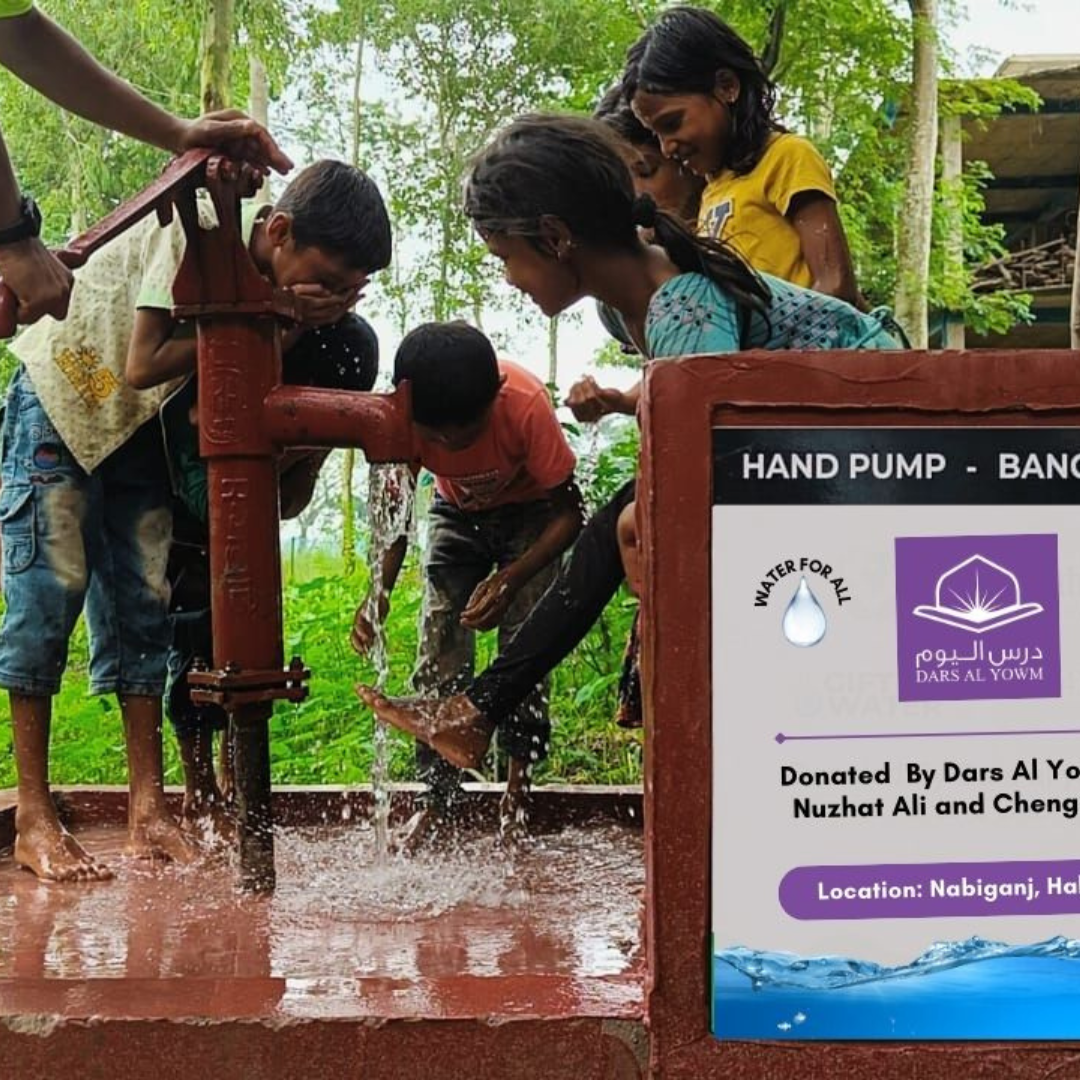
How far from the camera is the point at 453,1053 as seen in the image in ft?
5.41

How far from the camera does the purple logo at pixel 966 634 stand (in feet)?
5.31

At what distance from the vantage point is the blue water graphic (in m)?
1.60

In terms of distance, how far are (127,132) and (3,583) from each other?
2.73 feet

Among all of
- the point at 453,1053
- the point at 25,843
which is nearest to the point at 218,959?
the point at 453,1053

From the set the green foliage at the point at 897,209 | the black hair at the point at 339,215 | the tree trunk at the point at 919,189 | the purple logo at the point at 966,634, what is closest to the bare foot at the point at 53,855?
the black hair at the point at 339,215

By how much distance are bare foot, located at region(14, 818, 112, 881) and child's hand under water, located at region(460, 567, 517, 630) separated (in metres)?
0.82

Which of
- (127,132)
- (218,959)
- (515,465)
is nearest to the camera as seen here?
(218,959)

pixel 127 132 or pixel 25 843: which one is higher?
pixel 127 132

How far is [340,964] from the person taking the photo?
1913 millimetres

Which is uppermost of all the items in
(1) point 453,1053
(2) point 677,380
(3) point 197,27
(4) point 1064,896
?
(3) point 197,27

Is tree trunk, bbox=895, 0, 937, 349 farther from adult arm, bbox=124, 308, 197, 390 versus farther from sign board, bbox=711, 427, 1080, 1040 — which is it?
sign board, bbox=711, 427, 1080, 1040

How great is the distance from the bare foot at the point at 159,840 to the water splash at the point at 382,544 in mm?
369

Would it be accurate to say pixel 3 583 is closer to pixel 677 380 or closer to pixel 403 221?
pixel 677 380

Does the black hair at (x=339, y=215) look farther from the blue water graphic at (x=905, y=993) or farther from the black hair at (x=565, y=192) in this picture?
the blue water graphic at (x=905, y=993)
